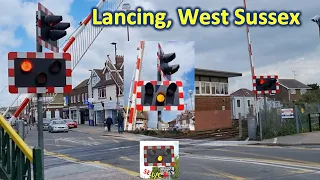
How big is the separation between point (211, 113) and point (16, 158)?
107 ft

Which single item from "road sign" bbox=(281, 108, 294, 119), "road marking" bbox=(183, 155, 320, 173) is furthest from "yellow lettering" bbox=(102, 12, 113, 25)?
"road sign" bbox=(281, 108, 294, 119)

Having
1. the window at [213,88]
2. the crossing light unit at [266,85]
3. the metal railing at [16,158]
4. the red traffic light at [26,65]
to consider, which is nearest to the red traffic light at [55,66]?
the red traffic light at [26,65]

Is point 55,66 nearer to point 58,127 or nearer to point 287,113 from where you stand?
point 287,113

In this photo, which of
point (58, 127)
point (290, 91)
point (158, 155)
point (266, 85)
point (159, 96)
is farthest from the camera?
point (290, 91)

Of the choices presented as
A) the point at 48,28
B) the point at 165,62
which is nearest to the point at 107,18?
the point at 165,62

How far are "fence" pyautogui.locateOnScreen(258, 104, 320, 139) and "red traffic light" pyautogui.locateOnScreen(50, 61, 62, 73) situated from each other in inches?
619

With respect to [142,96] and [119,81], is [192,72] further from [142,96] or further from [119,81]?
[142,96]

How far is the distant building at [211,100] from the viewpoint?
36.2 meters

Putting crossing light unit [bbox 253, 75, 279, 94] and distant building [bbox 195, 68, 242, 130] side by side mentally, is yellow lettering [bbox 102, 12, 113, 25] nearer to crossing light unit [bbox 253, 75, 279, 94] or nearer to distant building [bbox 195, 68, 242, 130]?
crossing light unit [bbox 253, 75, 279, 94]

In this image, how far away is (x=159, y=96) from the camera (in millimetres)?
9305

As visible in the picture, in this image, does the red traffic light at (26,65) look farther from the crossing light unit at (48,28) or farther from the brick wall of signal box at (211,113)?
the brick wall of signal box at (211,113)

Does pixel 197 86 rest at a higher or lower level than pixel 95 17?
lower

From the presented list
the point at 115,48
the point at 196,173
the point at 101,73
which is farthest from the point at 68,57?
the point at 101,73

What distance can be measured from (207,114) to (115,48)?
16047 millimetres
